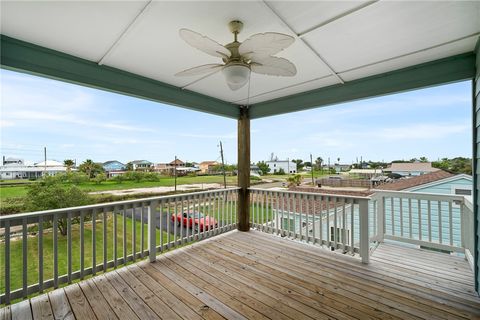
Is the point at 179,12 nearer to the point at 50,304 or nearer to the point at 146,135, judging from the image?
the point at 146,135

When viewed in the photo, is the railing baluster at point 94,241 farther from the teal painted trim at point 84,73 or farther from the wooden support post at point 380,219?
the wooden support post at point 380,219

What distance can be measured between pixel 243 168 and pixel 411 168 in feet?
9.26

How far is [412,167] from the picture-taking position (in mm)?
3338

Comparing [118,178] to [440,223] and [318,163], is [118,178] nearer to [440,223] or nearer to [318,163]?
[318,163]

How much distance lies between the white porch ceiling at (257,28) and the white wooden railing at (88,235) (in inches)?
69.9

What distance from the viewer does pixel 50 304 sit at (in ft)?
6.72

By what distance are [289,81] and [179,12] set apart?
75.5 inches

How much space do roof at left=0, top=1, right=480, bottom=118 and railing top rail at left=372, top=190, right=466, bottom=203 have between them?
1698 mm

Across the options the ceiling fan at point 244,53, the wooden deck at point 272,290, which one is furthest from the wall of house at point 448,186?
the ceiling fan at point 244,53

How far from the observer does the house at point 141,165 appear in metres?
3.21

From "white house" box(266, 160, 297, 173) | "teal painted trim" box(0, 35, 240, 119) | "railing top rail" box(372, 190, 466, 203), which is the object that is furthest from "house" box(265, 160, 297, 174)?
"teal painted trim" box(0, 35, 240, 119)

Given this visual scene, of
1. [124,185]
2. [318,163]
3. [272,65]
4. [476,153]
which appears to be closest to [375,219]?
[318,163]

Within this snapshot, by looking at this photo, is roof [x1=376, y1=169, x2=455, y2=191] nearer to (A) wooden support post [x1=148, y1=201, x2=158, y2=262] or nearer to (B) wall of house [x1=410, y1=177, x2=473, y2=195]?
(B) wall of house [x1=410, y1=177, x2=473, y2=195]

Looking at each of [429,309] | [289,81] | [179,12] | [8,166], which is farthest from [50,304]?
[289,81]
